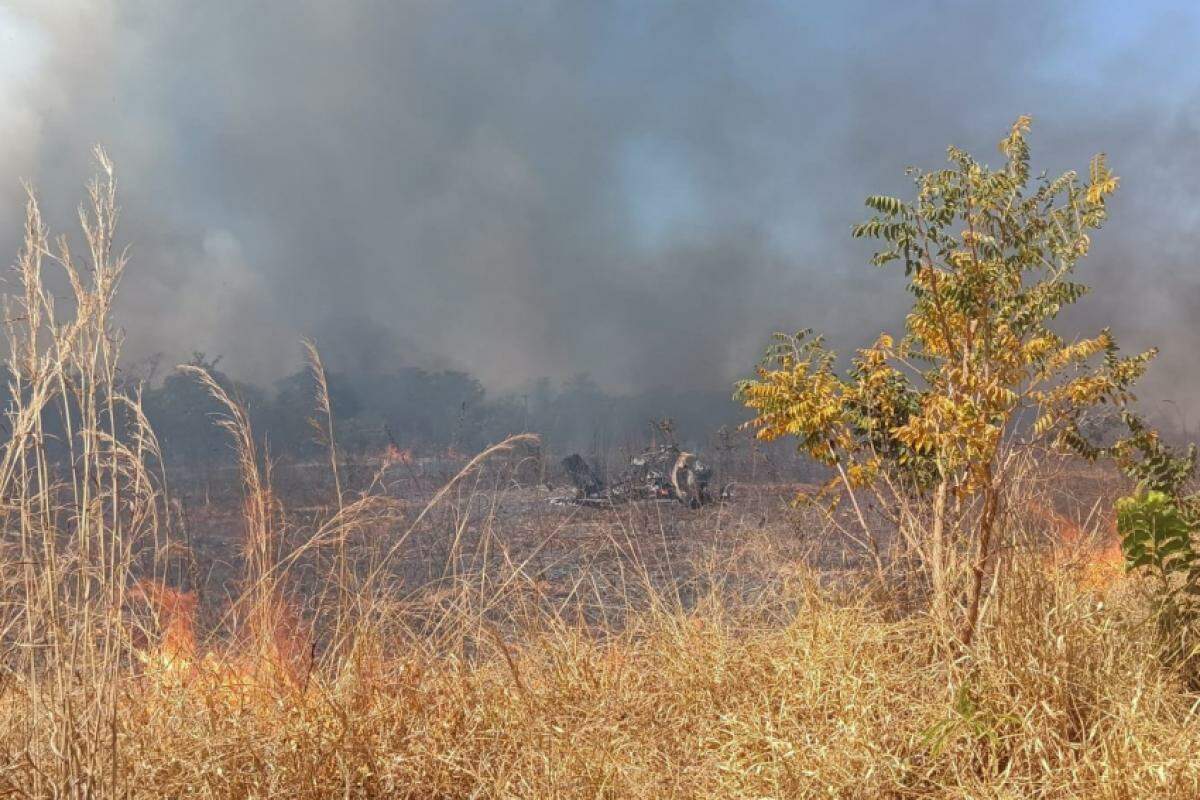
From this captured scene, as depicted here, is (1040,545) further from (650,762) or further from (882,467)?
(650,762)

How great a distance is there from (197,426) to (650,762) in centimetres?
2593

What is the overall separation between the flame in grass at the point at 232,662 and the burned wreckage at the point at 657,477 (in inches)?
337

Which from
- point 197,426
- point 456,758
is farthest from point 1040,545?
point 197,426

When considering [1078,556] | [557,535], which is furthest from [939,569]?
[557,535]

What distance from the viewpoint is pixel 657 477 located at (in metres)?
13.2

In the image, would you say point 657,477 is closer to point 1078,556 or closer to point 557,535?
point 557,535

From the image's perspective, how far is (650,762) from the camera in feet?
9.39

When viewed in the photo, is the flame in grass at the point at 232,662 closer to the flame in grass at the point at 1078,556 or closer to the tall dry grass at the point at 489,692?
the tall dry grass at the point at 489,692

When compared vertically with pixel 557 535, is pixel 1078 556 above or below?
below

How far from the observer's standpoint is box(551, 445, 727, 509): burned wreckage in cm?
1241

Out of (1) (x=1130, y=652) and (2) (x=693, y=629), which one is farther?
(2) (x=693, y=629)

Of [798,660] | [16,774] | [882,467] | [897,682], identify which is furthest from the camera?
[882,467]

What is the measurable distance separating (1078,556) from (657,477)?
917 centimetres

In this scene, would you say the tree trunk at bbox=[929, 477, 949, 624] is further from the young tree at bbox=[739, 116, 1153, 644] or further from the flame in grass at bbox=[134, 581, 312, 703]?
the flame in grass at bbox=[134, 581, 312, 703]
